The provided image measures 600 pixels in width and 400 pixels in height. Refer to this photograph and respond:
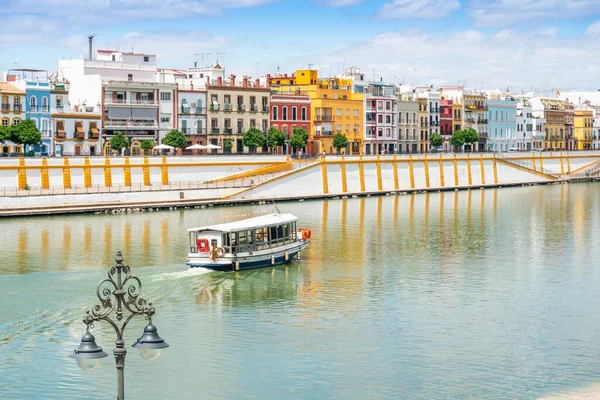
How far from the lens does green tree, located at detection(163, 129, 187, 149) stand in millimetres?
90500

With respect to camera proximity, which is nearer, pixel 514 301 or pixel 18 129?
pixel 514 301

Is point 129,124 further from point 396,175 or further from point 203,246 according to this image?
point 203,246

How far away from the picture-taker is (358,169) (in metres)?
93.2

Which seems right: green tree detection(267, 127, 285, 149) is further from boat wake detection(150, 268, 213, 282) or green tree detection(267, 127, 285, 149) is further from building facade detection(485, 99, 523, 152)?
boat wake detection(150, 268, 213, 282)

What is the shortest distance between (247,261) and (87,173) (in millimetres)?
35531

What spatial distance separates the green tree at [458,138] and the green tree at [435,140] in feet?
8.45

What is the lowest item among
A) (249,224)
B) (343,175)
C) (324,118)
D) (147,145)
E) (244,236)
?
(244,236)

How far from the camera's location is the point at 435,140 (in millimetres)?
121562

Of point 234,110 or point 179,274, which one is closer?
point 179,274

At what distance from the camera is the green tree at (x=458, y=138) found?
12462 centimetres

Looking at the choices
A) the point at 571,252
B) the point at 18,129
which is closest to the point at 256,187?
the point at 18,129

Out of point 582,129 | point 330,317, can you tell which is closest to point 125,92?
point 330,317

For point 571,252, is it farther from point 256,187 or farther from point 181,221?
point 256,187

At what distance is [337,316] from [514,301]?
24.0 feet
